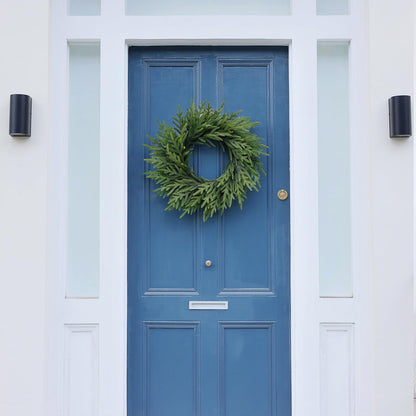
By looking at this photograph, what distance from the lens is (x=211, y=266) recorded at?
2346mm

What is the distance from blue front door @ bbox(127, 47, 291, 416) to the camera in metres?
2.32

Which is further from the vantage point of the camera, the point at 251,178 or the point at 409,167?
the point at 251,178

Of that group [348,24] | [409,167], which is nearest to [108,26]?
[348,24]

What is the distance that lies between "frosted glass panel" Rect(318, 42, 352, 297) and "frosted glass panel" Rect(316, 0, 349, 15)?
169mm

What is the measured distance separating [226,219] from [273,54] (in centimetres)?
94

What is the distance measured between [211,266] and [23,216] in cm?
100

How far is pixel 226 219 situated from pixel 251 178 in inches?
10.3

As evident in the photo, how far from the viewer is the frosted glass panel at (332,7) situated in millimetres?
2297

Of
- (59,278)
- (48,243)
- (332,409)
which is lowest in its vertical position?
(332,409)

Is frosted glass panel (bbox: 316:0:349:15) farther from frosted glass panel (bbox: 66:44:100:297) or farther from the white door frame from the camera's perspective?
frosted glass panel (bbox: 66:44:100:297)

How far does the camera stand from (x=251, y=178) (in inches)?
90.5

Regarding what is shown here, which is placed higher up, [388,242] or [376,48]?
[376,48]

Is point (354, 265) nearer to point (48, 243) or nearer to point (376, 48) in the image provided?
point (376, 48)

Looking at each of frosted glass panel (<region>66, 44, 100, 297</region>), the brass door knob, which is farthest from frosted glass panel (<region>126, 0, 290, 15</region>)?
the brass door knob
